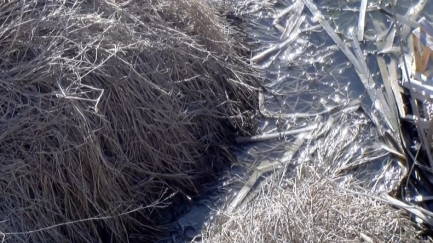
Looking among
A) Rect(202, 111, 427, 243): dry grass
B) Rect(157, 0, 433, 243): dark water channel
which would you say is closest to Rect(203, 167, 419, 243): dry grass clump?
Rect(202, 111, 427, 243): dry grass

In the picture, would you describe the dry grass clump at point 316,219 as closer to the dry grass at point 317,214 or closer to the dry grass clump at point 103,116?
the dry grass at point 317,214

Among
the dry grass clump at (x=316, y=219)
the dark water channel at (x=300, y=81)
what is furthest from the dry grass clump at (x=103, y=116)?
the dry grass clump at (x=316, y=219)

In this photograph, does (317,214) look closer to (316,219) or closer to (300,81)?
(316,219)

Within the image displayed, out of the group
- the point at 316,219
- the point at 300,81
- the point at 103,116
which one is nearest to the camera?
the point at 316,219

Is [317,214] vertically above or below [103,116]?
below

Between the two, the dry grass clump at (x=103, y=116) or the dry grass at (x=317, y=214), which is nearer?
the dry grass at (x=317, y=214)

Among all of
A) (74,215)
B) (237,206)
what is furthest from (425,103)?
(74,215)

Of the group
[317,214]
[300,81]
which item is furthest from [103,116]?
[300,81]
